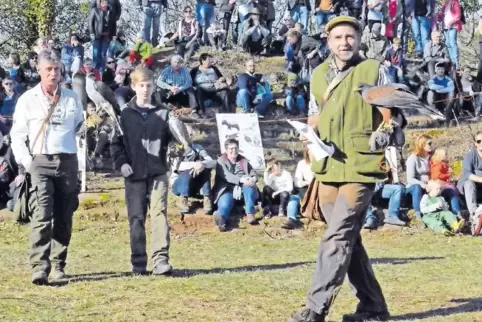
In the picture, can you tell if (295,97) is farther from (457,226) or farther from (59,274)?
(59,274)

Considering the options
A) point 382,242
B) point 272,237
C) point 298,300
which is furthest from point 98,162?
point 298,300

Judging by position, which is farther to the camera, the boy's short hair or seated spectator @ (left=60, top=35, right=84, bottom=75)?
seated spectator @ (left=60, top=35, right=84, bottom=75)

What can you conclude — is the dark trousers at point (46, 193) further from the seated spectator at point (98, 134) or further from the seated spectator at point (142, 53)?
the seated spectator at point (142, 53)

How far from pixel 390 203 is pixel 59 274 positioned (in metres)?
6.37

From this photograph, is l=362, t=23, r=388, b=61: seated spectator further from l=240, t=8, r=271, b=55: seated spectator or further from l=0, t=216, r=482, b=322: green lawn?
l=0, t=216, r=482, b=322: green lawn

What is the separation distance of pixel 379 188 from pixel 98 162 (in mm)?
4970

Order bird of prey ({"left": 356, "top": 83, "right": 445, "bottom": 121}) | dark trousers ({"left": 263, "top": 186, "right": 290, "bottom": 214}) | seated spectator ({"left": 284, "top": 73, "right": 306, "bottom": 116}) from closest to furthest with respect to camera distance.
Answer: bird of prey ({"left": 356, "top": 83, "right": 445, "bottom": 121}) → dark trousers ({"left": 263, "top": 186, "right": 290, "bottom": 214}) → seated spectator ({"left": 284, "top": 73, "right": 306, "bottom": 116})

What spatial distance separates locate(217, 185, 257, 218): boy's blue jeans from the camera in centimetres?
1307

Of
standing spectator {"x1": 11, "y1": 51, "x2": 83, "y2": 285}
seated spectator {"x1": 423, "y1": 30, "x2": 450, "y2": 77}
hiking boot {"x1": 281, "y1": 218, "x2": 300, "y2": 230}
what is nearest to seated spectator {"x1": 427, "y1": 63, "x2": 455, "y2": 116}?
seated spectator {"x1": 423, "y1": 30, "x2": 450, "y2": 77}

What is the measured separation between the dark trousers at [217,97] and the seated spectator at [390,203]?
552 centimetres

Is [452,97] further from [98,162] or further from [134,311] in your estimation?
[134,311]

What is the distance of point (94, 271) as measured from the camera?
9.04 metres

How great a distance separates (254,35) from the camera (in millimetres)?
22344

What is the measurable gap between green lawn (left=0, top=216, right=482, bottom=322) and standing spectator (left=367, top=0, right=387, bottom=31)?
33.4ft
